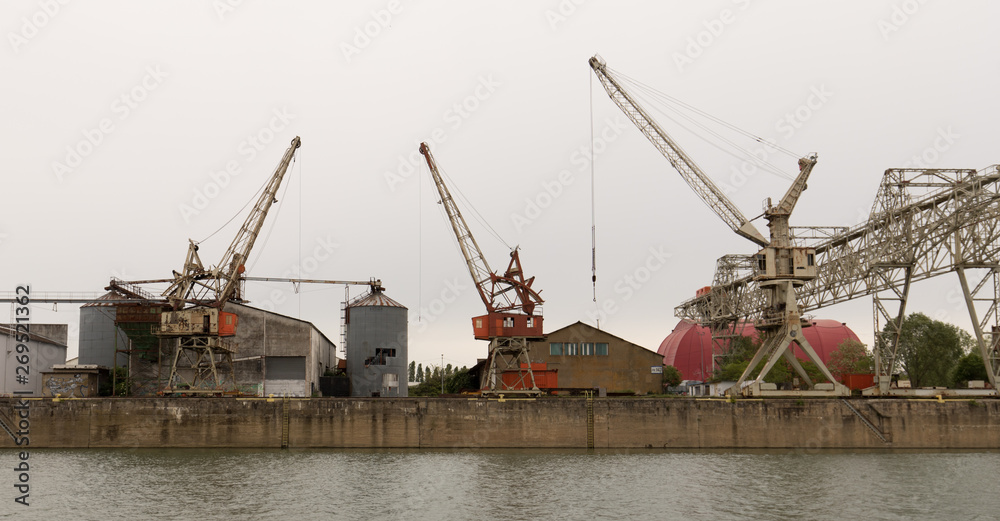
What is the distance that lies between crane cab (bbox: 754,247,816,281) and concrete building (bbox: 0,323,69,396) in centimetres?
5724

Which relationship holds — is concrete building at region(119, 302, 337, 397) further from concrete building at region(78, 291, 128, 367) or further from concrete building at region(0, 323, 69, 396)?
concrete building at region(0, 323, 69, 396)

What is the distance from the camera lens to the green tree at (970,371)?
238 ft

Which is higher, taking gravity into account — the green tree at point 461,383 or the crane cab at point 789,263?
the crane cab at point 789,263

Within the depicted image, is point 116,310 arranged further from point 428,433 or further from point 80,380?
point 428,433

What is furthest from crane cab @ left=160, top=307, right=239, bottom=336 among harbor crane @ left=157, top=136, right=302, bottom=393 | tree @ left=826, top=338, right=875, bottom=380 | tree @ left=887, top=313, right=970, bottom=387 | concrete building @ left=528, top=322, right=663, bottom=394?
tree @ left=887, top=313, right=970, bottom=387

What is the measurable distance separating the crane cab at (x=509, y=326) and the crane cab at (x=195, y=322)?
21103 millimetres

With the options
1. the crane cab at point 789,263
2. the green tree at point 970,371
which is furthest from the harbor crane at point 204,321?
the green tree at point 970,371

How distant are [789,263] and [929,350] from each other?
43937 mm

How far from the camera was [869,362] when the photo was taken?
9238cm

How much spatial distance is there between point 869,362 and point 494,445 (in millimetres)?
58266

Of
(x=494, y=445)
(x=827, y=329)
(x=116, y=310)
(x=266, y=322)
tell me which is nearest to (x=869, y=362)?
(x=827, y=329)

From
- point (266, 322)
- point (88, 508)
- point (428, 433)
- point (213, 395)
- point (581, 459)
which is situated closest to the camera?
point (88, 508)

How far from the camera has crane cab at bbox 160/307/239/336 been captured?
62750 mm

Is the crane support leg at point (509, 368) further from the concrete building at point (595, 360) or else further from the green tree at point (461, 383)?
the green tree at point (461, 383)
